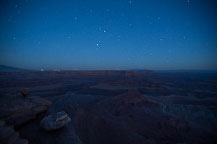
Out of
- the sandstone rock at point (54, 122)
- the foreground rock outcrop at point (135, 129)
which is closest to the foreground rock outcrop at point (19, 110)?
the sandstone rock at point (54, 122)

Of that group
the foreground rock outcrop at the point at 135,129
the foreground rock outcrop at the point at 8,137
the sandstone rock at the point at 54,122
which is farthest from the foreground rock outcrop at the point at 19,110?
the foreground rock outcrop at the point at 135,129

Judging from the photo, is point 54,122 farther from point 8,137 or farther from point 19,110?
point 19,110

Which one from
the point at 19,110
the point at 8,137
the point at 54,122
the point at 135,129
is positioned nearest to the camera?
the point at 8,137

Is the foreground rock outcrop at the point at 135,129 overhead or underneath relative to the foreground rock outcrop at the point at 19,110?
underneath

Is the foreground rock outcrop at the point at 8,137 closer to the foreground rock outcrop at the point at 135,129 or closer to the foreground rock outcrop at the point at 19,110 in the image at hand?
the foreground rock outcrop at the point at 19,110

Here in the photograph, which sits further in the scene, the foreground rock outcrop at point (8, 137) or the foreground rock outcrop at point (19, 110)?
the foreground rock outcrop at point (19, 110)

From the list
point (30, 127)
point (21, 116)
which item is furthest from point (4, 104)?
point (30, 127)

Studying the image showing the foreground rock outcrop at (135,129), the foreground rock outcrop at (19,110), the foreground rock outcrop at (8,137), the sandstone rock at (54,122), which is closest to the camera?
the foreground rock outcrop at (8,137)

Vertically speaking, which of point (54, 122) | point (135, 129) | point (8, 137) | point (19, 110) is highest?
point (19, 110)

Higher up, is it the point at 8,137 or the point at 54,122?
the point at 8,137

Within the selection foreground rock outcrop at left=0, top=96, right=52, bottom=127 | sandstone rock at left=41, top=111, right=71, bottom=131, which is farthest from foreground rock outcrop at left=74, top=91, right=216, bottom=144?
foreground rock outcrop at left=0, top=96, right=52, bottom=127

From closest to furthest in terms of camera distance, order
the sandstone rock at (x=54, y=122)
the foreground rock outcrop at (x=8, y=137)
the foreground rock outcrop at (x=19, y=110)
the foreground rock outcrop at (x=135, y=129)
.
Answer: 1. the foreground rock outcrop at (x=8, y=137)
2. the sandstone rock at (x=54, y=122)
3. the foreground rock outcrop at (x=19, y=110)
4. the foreground rock outcrop at (x=135, y=129)

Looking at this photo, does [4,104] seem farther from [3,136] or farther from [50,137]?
[50,137]

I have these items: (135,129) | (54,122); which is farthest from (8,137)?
(135,129)
